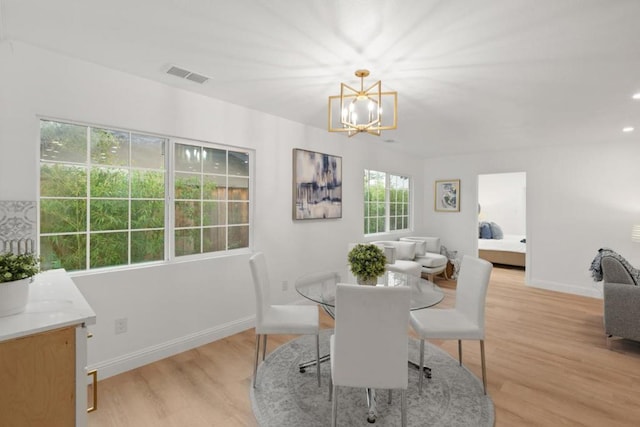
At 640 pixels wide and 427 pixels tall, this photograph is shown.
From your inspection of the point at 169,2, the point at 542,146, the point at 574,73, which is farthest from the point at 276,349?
the point at 542,146

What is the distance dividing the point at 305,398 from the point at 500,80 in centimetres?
290

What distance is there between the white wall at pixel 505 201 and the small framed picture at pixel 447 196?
2.71 metres

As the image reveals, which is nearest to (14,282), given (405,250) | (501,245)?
(405,250)

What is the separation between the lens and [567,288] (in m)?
5.09

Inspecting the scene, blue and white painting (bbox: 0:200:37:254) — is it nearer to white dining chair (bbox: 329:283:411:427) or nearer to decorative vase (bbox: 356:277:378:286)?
white dining chair (bbox: 329:283:411:427)

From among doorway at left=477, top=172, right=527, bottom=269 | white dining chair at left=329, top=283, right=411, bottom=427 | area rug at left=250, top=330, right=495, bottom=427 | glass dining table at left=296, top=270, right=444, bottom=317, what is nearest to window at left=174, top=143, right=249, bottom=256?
glass dining table at left=296, top=270, right=444, bottom=317

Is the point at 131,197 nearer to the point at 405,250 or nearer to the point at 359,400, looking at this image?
the point at 359,400

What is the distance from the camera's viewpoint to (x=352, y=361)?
176 cm

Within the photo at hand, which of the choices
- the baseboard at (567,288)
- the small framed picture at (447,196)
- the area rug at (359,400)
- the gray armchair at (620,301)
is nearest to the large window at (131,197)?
the area rug at (359,400)

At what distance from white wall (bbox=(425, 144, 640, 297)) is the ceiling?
2.05 meters

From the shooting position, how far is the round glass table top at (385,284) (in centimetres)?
229

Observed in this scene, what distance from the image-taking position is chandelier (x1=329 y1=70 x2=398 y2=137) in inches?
89.4

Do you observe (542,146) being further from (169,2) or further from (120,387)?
(120,387)

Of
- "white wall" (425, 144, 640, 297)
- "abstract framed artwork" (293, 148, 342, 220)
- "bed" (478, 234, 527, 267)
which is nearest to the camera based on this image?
"abstract framed artwork" (293, 148, 342, 220)
